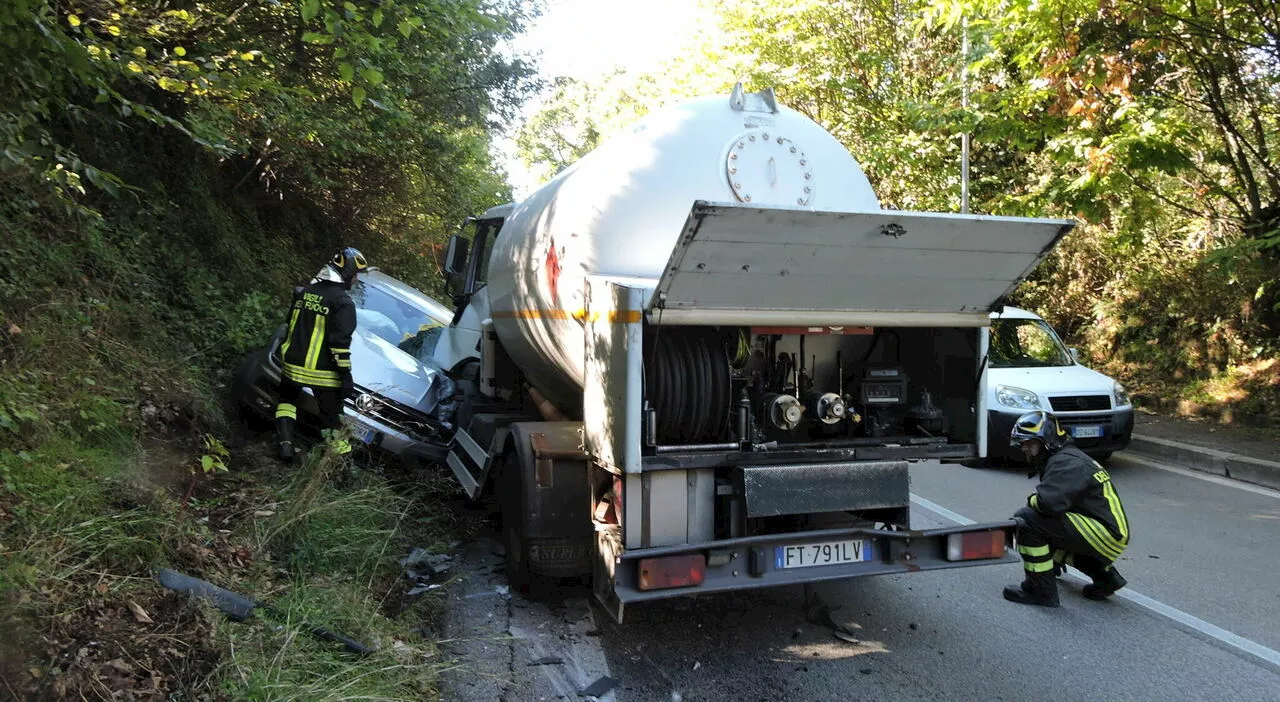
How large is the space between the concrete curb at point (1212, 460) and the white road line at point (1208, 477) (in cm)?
12

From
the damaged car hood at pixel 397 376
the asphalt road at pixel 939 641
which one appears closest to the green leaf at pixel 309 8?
the asphalt road at pixel 939 641

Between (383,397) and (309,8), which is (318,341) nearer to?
(383,397)

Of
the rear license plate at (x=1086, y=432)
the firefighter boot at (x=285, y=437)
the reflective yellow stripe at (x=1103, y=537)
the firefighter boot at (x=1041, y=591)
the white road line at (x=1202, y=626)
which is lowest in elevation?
the white road line at (x=1202, y=626)

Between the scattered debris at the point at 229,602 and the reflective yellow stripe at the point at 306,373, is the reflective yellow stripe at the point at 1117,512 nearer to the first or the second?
the scattered debris at the point at 229,602

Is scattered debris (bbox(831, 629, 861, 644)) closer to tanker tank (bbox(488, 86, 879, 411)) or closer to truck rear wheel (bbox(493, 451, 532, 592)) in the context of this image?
truck rear wheel (bbox(493, 451, 532, 592))

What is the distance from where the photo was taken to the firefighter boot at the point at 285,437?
619 cm

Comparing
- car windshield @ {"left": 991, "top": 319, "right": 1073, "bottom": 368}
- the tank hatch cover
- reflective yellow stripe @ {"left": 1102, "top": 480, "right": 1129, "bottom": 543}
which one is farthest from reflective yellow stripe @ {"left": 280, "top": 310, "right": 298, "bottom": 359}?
car windshield @ {"left": 991, "top": 319, "right": 1073, "bottom": 368}

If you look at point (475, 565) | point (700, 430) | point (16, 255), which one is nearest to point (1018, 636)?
point (700, 430)

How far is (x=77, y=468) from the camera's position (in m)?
4.21

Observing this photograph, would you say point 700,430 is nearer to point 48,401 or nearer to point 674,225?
point 674,225

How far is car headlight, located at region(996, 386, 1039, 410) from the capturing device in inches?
331

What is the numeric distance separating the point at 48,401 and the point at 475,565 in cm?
254

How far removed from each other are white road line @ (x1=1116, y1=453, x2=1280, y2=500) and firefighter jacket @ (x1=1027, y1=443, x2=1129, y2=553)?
13.5ft

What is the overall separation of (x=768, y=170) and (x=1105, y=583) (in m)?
3.03
